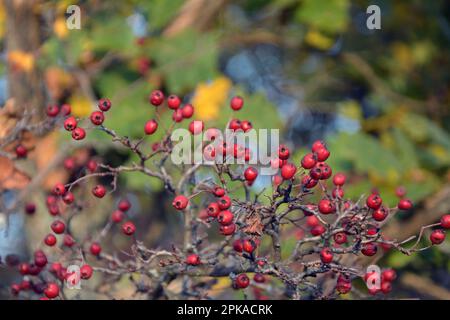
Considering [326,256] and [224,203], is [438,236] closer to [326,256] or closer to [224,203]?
Answer: [326,256]

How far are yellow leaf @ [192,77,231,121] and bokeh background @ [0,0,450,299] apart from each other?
0.01 metres

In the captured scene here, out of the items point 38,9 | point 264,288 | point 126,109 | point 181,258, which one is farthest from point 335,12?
point 181,258

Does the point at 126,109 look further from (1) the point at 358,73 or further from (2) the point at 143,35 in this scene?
(1) the point at 358,73

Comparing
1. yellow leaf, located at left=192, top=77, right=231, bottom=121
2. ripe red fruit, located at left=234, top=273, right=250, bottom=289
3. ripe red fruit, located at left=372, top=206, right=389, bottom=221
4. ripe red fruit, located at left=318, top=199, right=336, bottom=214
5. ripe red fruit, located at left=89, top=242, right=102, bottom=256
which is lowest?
ripe red fruit, located at left=234, top=273, right=250, bottom=289

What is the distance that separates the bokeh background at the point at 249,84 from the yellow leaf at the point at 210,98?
1 cm

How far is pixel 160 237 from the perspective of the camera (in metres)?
4.62

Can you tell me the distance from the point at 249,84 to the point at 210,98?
1474mm

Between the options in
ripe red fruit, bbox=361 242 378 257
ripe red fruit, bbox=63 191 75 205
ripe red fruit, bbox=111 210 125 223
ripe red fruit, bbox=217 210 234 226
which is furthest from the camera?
ripe red fruit, bbox=111 210 125 223

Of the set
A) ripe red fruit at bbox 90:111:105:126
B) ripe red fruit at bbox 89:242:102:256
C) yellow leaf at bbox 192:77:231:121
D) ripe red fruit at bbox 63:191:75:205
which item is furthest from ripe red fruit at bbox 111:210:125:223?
yellow leaf at bbox 192:77:231:121

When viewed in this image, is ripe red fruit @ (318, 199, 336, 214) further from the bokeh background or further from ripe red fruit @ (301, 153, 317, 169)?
the bokeh background

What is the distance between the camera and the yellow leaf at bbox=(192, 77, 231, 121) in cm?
374

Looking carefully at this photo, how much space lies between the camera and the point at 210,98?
154 inches

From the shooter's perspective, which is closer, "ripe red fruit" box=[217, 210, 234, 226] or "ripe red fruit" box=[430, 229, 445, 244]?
"ripe red fruit" box=[217, 210, 234, 226]

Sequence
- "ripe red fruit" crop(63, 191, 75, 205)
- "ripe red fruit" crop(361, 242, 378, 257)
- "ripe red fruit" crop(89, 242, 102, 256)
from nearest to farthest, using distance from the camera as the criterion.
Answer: "ripe red fruit" crop(361, 242, 378, 257), "ripe red fruit" crop(63, 191, 75, 205), "ripe red fruit" crop(89, 242, 102, 256)
